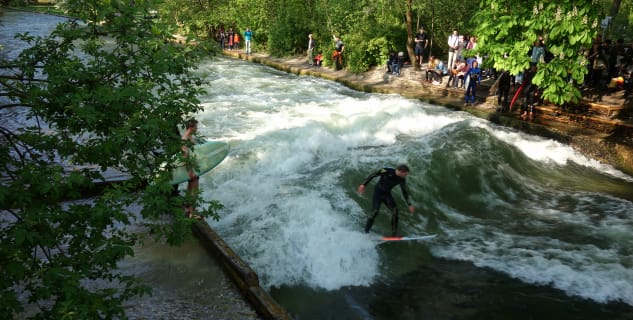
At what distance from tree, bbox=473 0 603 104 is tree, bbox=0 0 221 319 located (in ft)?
38.8

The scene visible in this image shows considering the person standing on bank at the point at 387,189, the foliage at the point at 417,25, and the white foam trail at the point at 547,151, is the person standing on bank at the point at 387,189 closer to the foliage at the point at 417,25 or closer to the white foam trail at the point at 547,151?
the foliage at the point at 417,25

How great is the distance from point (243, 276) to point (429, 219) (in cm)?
493

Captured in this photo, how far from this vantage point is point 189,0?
36.3 metres

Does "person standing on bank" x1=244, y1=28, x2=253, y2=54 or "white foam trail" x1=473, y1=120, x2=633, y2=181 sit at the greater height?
"person standing on bank" x1=244, y1=28, x2=253, y2=54

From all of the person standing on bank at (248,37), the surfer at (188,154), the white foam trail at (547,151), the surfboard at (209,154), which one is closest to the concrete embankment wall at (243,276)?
the surfer at (188,154)

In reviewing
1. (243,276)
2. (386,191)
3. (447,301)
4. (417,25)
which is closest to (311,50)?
(417,25)

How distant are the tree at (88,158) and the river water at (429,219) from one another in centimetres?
174

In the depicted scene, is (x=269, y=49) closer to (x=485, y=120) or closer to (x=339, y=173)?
(x=485, y=120)

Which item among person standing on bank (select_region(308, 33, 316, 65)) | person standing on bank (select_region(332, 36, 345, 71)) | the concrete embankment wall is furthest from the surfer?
person standing on bank (select_region(308, 33, 316, 65))

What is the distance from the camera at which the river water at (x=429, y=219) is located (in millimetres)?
7668

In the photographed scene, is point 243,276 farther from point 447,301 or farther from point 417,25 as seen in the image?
point 417,25

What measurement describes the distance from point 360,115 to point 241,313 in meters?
11.0

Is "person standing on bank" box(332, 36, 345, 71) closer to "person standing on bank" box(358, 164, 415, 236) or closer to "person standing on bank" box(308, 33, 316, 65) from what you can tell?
"person standing on bank" box(308, 33, 316, 65)

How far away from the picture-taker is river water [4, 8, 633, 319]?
7668 mm
